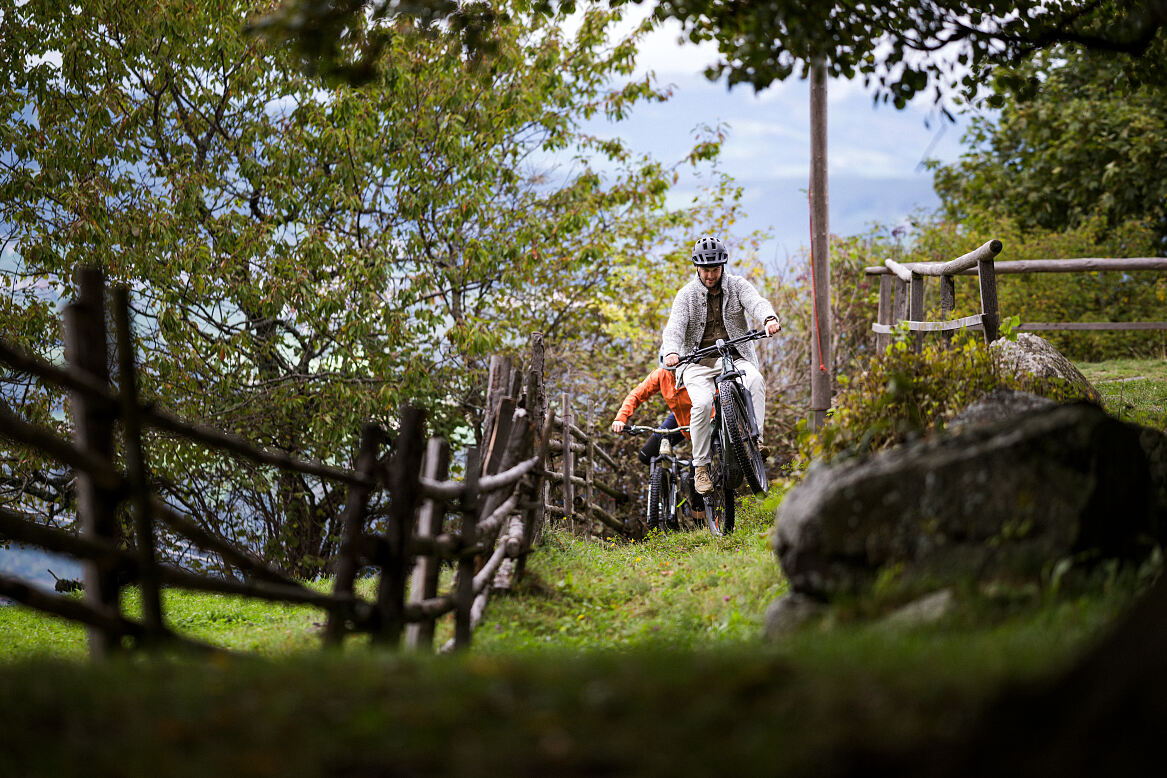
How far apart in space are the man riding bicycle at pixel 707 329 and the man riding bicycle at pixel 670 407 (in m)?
0.35

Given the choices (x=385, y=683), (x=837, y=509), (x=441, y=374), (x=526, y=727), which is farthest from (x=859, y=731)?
(x=441, y=374)

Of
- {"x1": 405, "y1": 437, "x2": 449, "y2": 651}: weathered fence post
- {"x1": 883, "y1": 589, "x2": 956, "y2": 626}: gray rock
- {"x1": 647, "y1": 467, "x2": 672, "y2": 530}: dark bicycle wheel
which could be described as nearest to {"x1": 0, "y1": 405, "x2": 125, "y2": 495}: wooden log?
{"x1": 405, "y1": 437, "x2": 449, "y2": 651}: weathered fence post

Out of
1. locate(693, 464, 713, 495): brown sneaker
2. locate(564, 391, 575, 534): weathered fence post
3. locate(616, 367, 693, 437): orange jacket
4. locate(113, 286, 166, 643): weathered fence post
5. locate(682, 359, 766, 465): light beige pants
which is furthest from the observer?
locate(564, 391, 575, 534): weathered fence post

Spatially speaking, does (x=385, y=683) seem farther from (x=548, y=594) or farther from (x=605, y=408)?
(x=605, y=408)

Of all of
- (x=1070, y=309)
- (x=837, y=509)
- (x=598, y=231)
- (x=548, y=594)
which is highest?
(x=598, y=231)

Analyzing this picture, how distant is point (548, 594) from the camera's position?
6.20 meters

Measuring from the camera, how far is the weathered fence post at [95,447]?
11.3 feet

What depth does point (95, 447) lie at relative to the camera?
3.60m

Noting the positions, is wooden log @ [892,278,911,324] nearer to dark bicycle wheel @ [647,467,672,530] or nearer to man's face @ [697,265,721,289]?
man's face @ [697,265,721,289]

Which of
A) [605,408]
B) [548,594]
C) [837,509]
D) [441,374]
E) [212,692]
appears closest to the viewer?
[212,692]

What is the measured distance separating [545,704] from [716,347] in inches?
245

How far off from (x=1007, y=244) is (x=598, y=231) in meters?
8.50

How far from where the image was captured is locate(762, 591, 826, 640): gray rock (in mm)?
3781

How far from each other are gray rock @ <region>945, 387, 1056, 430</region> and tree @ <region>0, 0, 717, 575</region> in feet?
24.5
